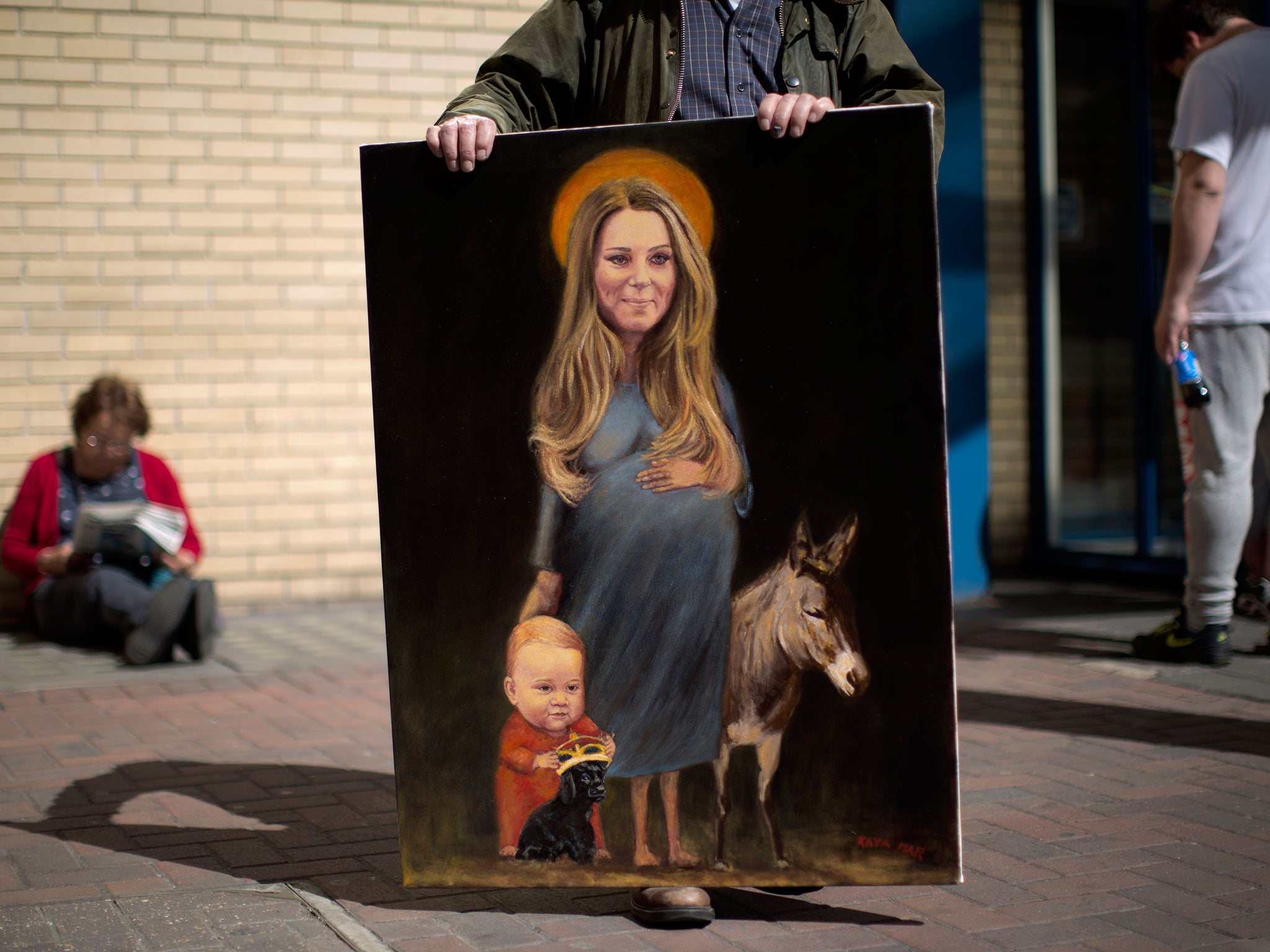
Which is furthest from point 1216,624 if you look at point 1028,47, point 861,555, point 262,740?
point 1028,47

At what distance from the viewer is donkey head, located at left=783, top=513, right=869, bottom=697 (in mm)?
2861

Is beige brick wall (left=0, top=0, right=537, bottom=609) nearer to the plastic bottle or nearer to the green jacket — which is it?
the plastic bottle

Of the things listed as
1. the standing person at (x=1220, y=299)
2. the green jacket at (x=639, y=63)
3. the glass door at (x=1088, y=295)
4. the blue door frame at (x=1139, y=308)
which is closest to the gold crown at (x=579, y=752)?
the green jacket at (x=639, y=63)

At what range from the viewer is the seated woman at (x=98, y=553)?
630 cm

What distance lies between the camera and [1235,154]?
5613 mm

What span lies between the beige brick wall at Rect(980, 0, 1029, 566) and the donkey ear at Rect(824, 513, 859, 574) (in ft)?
19.5

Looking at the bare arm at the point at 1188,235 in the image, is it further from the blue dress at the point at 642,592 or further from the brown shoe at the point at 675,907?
the brown shoe at the point at 675,907

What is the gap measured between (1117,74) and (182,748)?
6218mm

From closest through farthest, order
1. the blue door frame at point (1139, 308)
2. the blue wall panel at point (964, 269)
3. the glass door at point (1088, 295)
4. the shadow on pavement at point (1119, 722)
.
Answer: the shadow on pavement at point (1119, 722) → the blue wall panel at point (964, 269) → the blue door frame at point (1139, 308) → the glass door at point (1088, 295)

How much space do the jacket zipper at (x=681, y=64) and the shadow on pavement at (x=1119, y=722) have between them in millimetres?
2455

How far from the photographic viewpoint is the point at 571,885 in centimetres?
294

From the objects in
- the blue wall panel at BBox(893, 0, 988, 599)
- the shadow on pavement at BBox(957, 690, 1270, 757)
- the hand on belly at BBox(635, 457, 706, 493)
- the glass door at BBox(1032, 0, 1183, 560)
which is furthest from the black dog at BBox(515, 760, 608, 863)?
the glass door at BBox(1032, 0, 1183, 560)

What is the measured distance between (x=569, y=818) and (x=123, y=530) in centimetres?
404

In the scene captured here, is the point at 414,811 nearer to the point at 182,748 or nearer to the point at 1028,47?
the point at 182,748
